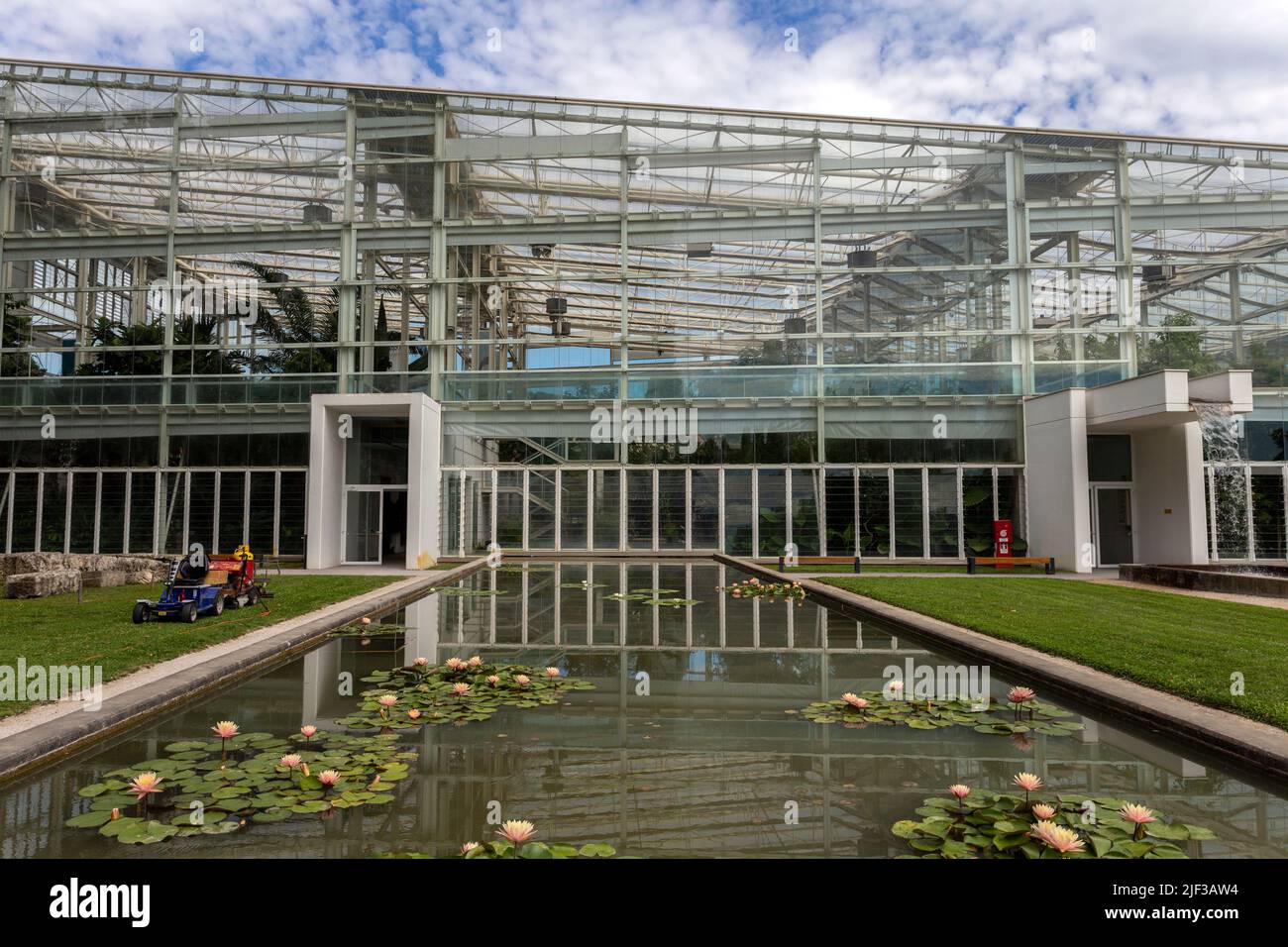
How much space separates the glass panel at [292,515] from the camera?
23.6m

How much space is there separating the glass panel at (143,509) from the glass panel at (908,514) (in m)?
19.1

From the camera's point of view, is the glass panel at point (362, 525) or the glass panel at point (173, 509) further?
the glass panel at point (173, 509)

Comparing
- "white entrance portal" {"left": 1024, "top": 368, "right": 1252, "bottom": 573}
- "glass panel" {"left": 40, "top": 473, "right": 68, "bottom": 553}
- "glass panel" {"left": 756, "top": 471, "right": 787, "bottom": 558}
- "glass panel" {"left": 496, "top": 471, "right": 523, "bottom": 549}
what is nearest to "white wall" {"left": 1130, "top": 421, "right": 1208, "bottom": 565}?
"white entrance portal" {"left": 1024, "top": 368, "right": 1252, "bottom": 573}

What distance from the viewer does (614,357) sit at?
2509 cm

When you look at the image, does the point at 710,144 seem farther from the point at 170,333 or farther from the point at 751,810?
the point at 751,810

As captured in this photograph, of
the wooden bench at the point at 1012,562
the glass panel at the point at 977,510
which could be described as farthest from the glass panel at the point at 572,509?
the glass panel at the point at 977,510

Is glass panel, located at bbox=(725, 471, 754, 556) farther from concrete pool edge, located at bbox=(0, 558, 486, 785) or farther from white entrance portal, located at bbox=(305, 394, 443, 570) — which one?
concrete pool edge, located at bbox=(0, 558, 486, 785)

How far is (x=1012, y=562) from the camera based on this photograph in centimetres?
2047

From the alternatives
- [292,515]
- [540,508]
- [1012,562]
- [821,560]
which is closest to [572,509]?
[540,508]

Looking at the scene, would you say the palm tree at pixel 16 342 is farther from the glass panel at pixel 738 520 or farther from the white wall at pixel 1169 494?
the white wall at pixel 1169 494

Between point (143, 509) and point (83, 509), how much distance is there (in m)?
1.74

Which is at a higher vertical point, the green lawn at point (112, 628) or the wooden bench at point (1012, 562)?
the wooden bench at point (1012, 562)
